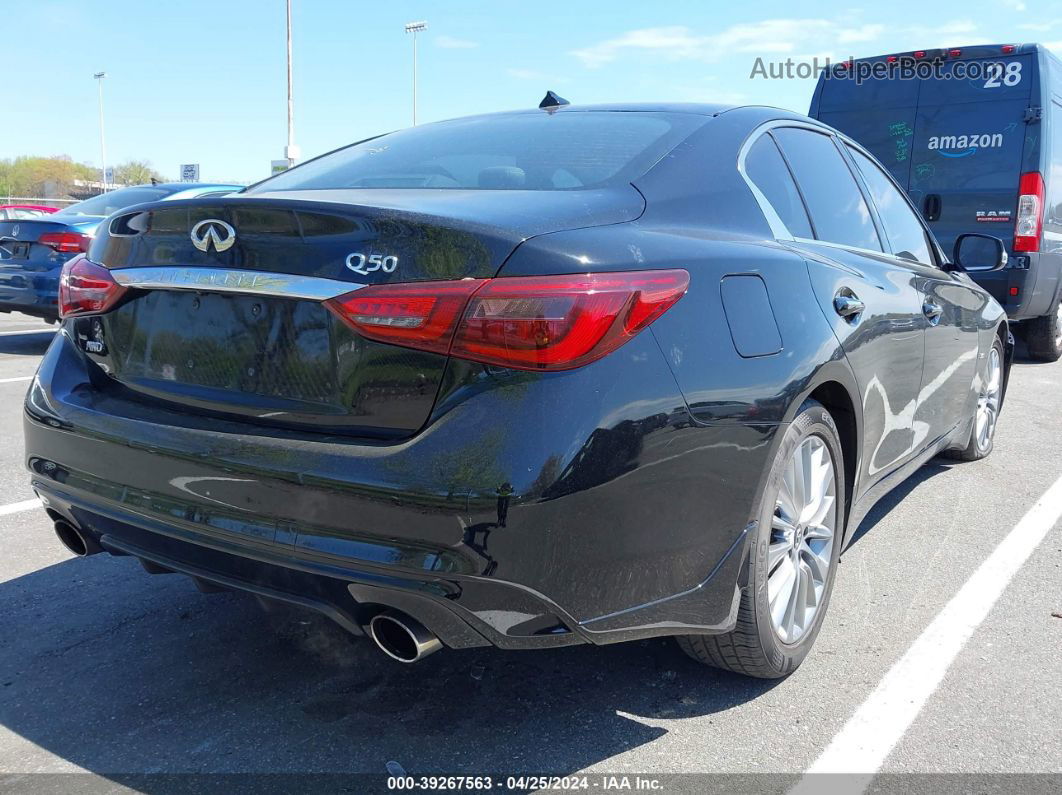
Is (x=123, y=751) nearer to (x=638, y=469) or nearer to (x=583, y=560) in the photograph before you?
(x=583, y=560)

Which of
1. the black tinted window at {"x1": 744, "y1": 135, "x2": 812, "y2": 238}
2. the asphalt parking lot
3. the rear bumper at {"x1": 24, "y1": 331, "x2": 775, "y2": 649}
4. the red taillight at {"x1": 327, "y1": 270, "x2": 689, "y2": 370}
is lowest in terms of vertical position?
the asphalt parking lot

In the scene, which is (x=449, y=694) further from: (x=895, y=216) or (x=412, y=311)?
(x=895, y=216)

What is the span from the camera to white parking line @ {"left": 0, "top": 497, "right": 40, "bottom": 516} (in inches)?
166

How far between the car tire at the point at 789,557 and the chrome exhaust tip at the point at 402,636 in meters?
0.85

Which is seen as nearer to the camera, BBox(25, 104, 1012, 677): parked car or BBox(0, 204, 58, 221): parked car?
BBox(25, 104, 1012, 677): parked car

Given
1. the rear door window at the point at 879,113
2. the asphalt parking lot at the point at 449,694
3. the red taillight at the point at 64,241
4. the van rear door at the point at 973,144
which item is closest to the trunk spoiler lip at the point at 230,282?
the asphalt parking lot at the point at 449,694

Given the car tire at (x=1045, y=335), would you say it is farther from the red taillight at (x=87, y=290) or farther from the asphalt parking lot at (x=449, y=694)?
the red taillight at (x=87, y=290)

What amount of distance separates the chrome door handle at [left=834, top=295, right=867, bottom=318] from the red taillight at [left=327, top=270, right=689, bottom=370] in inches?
40.5

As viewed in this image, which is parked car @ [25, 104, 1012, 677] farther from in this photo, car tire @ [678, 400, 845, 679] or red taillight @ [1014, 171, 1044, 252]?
red taillight @ [1014, 171, 1044, 252]

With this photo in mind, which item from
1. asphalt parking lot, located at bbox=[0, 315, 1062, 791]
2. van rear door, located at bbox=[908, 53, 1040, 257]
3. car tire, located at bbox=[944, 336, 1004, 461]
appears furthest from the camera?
van rear door, located at bbox=[908, 53, 1040, 257]

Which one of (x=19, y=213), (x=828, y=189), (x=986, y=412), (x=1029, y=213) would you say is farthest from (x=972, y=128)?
(x=19, y=213)

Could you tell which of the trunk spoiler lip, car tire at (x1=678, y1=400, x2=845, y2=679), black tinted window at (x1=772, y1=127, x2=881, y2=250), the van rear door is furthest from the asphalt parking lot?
the van rear door

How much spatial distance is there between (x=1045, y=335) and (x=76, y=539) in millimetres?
9307

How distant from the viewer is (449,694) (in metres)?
2.73
